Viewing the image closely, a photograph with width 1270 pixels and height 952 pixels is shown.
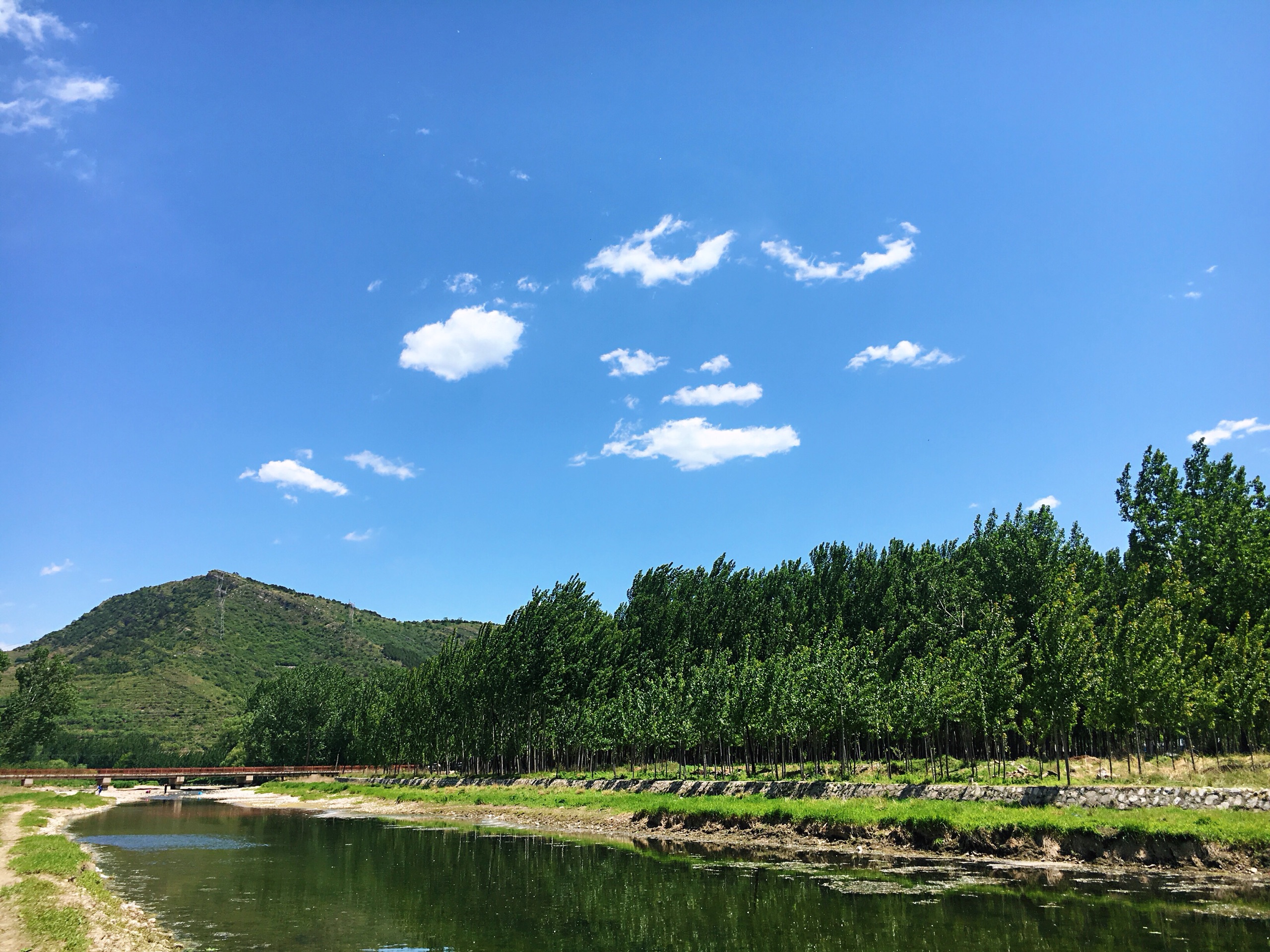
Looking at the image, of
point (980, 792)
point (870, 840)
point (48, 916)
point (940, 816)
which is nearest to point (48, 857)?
point (48, 916)

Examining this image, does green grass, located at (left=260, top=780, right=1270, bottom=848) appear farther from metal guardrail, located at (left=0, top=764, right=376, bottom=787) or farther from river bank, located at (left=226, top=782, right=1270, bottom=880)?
metal guardrail, located at (left=0, top=764, right=376, bottom=787)

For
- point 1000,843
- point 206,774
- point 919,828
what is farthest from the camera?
point 206,774

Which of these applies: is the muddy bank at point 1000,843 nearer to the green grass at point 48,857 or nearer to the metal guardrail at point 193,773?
the green grass at point 48,857

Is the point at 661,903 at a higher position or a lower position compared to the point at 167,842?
higher

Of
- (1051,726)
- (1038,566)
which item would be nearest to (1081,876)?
(1051,726)

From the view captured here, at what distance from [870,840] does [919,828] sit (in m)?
3.13

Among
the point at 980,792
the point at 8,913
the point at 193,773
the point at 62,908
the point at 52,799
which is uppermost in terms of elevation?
the point at 8,913

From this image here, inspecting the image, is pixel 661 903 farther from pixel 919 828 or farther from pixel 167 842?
pixel 167 842

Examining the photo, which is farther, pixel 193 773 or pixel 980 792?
pixel 193 773

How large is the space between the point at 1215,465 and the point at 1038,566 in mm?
18367

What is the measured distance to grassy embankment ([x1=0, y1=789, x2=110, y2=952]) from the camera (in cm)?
2177

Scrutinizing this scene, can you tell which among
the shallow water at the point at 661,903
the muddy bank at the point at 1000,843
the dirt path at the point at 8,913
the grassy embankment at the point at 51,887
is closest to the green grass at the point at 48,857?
the grassy embankment at the point at 51,887

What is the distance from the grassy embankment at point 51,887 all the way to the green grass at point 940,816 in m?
35.8

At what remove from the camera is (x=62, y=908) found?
2512 cm
